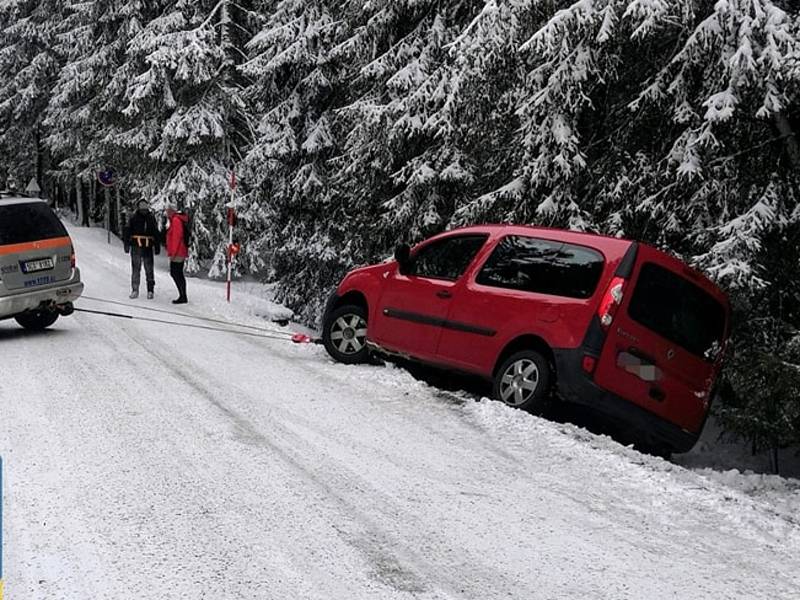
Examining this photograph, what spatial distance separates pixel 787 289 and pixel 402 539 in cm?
641

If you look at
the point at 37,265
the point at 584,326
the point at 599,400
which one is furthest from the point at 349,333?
the point at 37,265

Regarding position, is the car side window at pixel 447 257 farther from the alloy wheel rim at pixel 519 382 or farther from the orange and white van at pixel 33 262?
the orange and white van at pixel 33 262

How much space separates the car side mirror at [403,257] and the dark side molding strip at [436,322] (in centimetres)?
49

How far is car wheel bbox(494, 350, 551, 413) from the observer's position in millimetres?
7473

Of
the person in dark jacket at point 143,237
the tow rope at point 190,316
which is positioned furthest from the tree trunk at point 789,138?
the person in dark jacket at point 143,237

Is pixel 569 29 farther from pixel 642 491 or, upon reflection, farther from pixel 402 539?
pixel 402 539

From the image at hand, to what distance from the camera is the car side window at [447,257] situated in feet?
28.7

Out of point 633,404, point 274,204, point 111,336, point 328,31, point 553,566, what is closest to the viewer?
point 553,566

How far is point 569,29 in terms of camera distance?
9344 millimetres

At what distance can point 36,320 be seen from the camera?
1153 centimetres

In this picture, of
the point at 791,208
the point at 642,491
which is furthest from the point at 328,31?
the point at 642,491

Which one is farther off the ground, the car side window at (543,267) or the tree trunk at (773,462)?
the car side window at (543,267)

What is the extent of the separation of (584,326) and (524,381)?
87cm

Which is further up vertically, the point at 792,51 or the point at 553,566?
the point at 792,51
